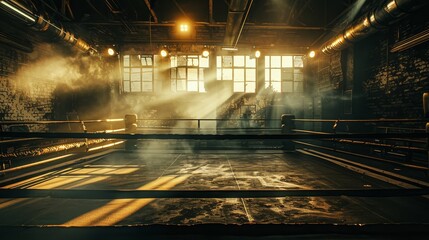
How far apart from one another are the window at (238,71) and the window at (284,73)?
99cm

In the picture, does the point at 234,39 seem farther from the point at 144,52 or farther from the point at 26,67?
the point at 26,67

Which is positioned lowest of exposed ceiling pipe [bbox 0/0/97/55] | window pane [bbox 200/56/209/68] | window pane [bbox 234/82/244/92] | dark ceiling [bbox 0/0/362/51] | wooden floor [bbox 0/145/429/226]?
wooden floor [bbox 0/145/429/226]

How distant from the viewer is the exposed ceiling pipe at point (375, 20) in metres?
5.33


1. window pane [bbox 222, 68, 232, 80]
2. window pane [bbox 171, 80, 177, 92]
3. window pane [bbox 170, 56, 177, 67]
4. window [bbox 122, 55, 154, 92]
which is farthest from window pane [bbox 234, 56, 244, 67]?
window [bbox 122, 55, 154, 92]

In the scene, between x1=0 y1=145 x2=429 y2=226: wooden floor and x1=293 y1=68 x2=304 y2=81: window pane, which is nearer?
x1=0 y1=145 x2=429 y2=226: wooden floor

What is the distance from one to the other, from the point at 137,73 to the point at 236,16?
26.6 feet

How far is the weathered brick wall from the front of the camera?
6.59 metres

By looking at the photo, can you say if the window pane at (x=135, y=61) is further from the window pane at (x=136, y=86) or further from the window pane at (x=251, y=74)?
the window pane at (x=251, y=74)

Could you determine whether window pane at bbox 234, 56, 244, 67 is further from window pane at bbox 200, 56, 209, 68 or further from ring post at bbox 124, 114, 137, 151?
ring post at bbox 124, 114, 137, 151

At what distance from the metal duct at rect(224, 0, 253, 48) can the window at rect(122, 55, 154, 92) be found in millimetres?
5834

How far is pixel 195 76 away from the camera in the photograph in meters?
12.9

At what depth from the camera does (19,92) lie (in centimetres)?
714

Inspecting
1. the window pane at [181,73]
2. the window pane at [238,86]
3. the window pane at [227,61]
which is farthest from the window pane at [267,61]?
the window pane at [181,73]

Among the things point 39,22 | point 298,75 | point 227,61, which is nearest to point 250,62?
point 227,61
